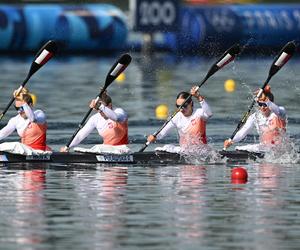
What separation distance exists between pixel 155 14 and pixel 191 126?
34439 mm

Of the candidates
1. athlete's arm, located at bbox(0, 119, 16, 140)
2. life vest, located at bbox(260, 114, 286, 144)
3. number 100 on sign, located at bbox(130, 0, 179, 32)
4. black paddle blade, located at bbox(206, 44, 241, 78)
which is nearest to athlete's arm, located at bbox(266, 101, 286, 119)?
life vest, located at bbox(260, 114, 286, 144)

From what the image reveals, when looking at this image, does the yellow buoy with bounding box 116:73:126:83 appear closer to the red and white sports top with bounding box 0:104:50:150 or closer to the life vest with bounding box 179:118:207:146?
the life vest with bounding box 179:118:207:146

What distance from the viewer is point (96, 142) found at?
31.0 m

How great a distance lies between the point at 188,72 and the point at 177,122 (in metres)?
27.8

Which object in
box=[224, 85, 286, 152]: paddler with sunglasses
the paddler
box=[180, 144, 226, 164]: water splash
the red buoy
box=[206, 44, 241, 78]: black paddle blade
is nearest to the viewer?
the red buoy

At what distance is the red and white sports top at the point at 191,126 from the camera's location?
27.0 meters

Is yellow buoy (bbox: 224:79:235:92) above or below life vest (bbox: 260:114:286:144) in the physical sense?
above

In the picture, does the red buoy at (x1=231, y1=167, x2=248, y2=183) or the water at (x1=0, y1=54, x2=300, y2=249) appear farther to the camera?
the red buoy at (x1=231, y1=167, x2=248, y2=183)

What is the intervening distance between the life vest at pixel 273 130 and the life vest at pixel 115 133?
2.65 m

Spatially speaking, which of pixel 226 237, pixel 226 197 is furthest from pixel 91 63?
pixel 226 237

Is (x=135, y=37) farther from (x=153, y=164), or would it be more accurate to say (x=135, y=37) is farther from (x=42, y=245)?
(x=42, y=245)

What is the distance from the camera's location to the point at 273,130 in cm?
2738

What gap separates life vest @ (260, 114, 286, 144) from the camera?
27.3 meters

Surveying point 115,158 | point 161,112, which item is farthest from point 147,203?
point 161,112
